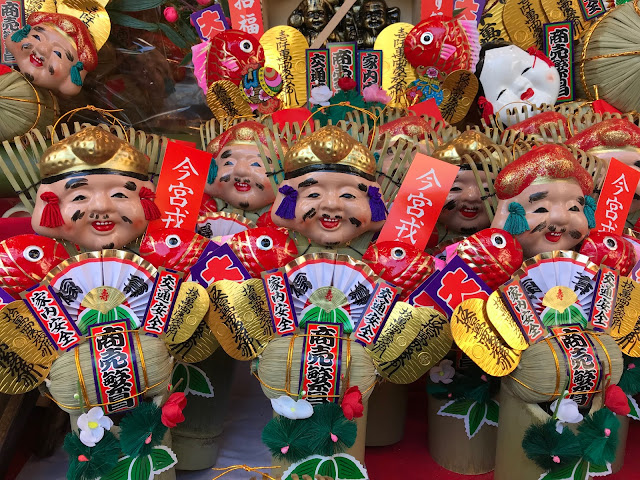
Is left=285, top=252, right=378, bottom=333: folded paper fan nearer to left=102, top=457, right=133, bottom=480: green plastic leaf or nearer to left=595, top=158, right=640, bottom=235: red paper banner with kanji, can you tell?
left=102, top=457, right=133, bottom=480: green plastic leaf

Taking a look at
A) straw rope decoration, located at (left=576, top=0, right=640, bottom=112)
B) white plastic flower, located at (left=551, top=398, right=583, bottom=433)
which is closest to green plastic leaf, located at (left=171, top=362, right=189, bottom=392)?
white plastic flower, located at (left=551, top=398, right=583, bottom=433)

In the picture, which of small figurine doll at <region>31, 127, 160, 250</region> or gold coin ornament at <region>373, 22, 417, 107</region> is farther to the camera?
gold coin ornament at <region>373, 22, 417, 107</region>

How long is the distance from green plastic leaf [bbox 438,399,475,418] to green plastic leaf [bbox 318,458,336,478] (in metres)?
0.58

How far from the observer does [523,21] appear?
3578 mm

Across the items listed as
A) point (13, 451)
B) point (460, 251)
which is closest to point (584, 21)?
point (460, 251)

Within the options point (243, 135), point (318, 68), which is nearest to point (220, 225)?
point (243, 135)

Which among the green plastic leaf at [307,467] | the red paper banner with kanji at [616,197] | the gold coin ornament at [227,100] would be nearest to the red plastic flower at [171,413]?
the green plastic leaf at [307,467]

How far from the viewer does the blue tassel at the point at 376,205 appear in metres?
1.80

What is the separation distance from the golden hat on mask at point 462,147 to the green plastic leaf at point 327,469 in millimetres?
1140

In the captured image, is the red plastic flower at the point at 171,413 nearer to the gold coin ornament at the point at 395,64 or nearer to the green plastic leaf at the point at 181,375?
the green plastic leaf at the point at 181,375

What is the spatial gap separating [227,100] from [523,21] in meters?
1.95

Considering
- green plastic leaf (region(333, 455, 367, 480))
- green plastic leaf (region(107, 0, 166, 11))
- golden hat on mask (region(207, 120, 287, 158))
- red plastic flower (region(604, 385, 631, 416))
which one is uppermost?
green plastic leaf (region(107, 0, 166, 11))

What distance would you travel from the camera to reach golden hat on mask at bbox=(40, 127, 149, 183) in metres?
1.71

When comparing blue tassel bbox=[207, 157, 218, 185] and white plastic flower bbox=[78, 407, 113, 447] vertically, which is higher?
blue tassel bbox=[207, 157, 218, 185]
